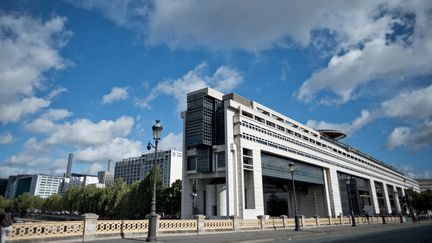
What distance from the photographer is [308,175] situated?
70938 millimetres

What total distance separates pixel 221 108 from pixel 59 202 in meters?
66.3

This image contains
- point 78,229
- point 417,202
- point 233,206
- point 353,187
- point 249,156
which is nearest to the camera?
point 78,229

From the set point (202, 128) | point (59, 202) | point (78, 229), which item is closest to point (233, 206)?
point (202, 128)

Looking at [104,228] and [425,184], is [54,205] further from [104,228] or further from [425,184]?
[425,184]

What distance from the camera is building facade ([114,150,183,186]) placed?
500 ft

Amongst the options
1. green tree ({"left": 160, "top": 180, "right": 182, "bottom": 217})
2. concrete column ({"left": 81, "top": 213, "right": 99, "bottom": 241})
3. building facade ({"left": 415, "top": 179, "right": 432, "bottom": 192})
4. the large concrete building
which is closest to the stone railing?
concrete column ({"left": 81, "top": 213, "right": 99, "bottom": 241})

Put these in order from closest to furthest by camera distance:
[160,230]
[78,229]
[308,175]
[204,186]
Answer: [78,229] → [160,230] → [204,186] → [308,175]

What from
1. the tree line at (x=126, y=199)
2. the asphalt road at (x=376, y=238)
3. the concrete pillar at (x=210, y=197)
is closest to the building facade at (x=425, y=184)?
the concrete pillar at (x=210, y=197)

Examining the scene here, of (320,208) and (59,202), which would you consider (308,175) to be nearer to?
(320,208)

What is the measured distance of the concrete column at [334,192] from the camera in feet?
252

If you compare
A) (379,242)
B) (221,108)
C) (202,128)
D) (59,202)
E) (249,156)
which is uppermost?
(221,108)

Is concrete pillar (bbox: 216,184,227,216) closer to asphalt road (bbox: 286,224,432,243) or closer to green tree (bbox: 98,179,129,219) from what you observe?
green tree (bbox: 98,179,129,219)

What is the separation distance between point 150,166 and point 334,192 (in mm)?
105888

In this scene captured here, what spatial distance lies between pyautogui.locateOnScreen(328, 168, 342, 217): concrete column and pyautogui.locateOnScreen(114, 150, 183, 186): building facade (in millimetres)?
81599
